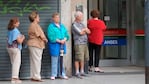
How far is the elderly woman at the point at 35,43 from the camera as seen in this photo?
12.2m

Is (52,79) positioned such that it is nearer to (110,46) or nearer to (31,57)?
(31,57)

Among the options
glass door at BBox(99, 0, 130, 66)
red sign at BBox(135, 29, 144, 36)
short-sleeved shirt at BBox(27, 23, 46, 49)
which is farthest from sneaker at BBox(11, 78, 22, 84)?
red sign at BBox(135, 29, 144, 36)

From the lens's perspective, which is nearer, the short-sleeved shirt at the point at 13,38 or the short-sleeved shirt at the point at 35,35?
the short-sleeved shirt at the point at 13,38

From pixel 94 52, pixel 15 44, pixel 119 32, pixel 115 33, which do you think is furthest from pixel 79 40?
pixel 119 32

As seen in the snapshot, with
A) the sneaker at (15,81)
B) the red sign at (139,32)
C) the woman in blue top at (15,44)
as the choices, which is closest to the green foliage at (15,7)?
the woman in blue top at (15,44)

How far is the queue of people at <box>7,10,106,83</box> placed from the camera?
12.0 metres

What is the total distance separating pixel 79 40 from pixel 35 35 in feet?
4.27

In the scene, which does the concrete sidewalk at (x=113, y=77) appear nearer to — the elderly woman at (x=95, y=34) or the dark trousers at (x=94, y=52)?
the dark trousers at (x=94, y=52)

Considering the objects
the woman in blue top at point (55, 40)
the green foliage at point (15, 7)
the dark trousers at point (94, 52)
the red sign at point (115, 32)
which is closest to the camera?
the woman in blue top at point (55, 40)

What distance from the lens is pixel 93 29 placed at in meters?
13.4

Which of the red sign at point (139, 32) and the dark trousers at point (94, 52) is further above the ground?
the red sign at point (139, 32)

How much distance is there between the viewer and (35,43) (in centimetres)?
1220

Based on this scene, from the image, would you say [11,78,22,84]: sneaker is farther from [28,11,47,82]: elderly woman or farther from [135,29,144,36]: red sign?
[135,29,144,36]: red sign

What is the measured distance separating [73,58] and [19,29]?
1.69 m
